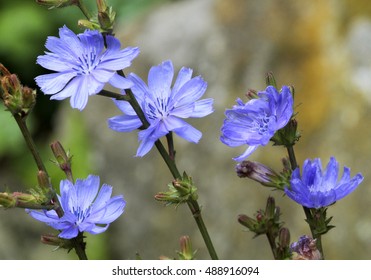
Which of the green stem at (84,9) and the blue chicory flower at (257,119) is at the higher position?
the green stem at (84,9)

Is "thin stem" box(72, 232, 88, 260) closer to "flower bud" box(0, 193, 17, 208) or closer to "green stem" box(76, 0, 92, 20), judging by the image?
"flower bud" box(0, 193, 17, 208)

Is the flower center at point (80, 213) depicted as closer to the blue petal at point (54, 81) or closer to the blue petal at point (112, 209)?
the blue petal at point (112, 209)

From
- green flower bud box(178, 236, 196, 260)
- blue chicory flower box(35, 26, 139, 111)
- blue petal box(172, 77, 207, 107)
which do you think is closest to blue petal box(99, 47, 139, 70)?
blue chicory flower box(35, 26, 139, 111)

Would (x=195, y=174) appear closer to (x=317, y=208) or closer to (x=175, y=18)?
(x=175, y=18)

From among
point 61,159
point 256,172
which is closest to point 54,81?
point 61,159

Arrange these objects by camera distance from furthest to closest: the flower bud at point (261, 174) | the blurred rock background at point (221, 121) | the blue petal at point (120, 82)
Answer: the blurred rock background at point (221, 121), the flower bud at point (261, 174), the blue petal at point (120, 82)

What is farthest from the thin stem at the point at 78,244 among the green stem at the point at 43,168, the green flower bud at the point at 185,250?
the green flower bud at the point at 185,250

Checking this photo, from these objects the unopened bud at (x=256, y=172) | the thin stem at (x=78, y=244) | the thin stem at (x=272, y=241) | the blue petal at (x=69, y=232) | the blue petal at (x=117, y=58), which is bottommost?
the thin stem at (x=78, y=244)

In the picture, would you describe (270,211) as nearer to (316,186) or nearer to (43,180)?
(316,186)
